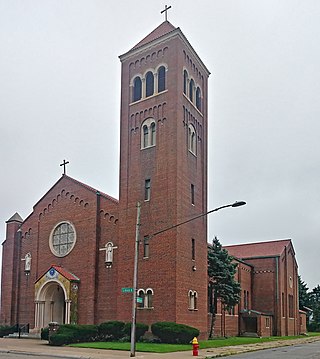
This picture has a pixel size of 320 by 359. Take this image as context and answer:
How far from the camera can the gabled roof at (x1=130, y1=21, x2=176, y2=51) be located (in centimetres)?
4091

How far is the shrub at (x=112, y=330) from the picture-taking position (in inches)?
1382

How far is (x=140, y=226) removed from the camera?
122 ft

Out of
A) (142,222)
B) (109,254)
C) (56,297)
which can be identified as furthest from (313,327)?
(142,222)

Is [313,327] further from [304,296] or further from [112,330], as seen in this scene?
[112,330]

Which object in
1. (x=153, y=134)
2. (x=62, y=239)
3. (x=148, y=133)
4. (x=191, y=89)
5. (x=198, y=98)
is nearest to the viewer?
(x=153, y=134)

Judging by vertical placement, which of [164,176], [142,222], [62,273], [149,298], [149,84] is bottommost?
[149,298]

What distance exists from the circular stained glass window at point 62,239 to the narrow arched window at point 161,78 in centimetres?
1327

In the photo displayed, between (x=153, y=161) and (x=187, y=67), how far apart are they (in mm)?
8345

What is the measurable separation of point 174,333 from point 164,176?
10.8 meters

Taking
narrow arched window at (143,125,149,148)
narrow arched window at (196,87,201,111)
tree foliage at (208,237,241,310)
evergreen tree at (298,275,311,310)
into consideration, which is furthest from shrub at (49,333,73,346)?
evergreen tree at (298,275,311,310)

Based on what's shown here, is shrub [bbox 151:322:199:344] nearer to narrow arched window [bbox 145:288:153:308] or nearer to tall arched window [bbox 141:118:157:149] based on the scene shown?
narrow arched window [bbox 145:288:153:308]

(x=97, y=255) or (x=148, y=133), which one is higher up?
(x=148, y=133)

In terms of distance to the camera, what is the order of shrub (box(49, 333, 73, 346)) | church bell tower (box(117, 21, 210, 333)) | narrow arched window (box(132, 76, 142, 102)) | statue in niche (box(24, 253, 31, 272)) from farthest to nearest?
statue in niche (box(24, 253, 31, 272))
narrow arched window (box(132, 76, 142, 102))
church bell tower (box(117, 21, 210, 333))
shrub (box(49, 333, 73, 346))

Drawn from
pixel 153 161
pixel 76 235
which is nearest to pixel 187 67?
pixel 153 161
